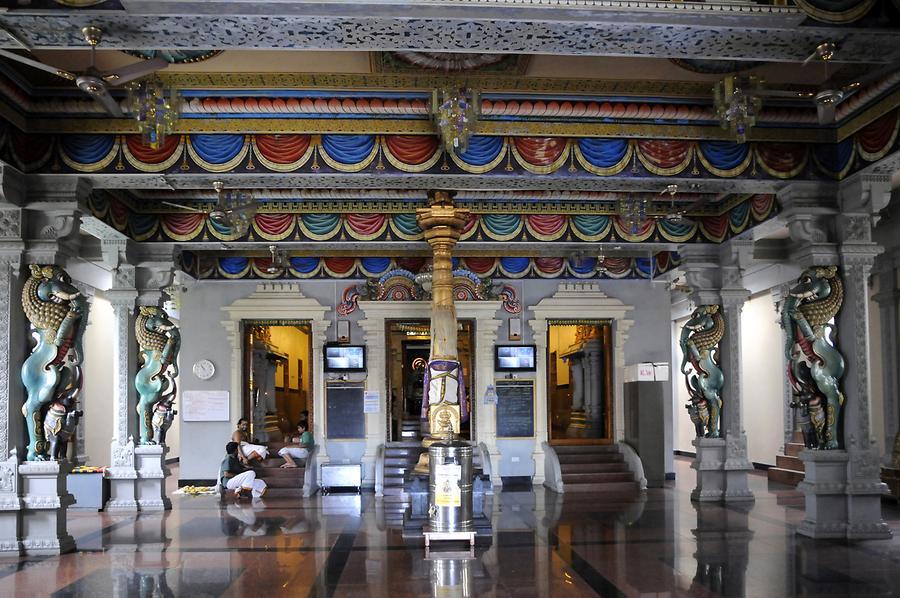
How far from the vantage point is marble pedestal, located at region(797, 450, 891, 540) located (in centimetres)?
819

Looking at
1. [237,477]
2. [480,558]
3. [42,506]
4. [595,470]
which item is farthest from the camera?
[595,470]

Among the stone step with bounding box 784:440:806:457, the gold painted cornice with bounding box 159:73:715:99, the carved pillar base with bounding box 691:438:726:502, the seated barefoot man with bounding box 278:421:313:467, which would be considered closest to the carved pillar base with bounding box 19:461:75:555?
the gold painted cornice with bounding box 159:73:715:99

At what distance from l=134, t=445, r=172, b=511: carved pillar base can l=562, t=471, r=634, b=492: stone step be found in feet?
19.5

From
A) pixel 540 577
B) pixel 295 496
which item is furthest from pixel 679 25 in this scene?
pixel 295 496

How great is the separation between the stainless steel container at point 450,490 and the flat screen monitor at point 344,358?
605 cm

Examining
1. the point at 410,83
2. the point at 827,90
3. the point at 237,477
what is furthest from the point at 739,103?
the point at 237,477

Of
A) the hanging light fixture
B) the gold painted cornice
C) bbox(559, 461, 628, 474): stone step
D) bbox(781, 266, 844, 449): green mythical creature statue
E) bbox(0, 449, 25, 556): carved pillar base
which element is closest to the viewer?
the gold painted cornice

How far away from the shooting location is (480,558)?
7.54 m

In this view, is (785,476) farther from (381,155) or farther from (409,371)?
(409,371)

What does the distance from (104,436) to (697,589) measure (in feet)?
39.8

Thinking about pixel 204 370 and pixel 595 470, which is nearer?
pixel 595 470

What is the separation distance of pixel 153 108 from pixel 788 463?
11.3 m

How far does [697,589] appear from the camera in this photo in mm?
6262

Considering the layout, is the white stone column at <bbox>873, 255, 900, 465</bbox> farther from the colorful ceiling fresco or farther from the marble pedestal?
the colorful ceiling fresco
